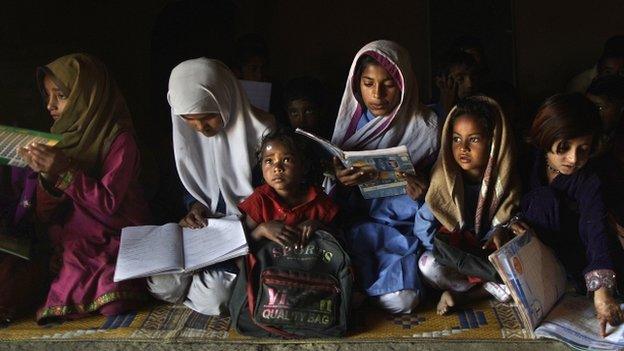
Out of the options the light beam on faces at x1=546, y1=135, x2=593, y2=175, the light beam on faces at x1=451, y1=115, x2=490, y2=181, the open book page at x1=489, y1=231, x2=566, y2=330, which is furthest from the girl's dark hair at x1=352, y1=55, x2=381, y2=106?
the open book page at x1=489, y1=231, x2=566, y2=330

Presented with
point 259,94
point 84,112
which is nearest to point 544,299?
point 259,94

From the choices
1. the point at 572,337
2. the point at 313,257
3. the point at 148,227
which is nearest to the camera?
the point at 572,337

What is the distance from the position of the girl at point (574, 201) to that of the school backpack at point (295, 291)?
79cm

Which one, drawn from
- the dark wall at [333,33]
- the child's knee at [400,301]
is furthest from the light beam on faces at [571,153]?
the dark wall at [333,33]

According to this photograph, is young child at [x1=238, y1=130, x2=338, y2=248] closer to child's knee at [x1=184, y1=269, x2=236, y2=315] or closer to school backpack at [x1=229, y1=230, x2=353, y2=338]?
school backpack at [x1=229, y1=230, x2=353, y2=338]

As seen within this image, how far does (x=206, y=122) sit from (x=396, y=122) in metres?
0.80

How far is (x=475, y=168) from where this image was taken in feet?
8.86

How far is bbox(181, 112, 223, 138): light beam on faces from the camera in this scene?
109 inches

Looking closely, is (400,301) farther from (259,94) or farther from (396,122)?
(259,94)

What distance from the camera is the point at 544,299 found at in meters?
2.52

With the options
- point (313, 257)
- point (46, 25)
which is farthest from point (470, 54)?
point (46, 25)

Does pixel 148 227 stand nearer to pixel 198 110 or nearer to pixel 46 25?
pixel 198 110

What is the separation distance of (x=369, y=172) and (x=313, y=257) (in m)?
0.41

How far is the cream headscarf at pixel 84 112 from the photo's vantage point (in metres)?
2.80
